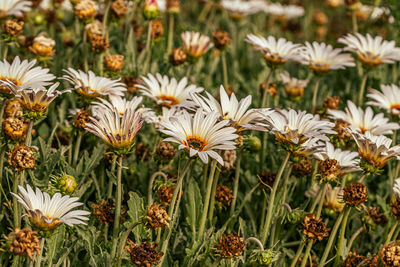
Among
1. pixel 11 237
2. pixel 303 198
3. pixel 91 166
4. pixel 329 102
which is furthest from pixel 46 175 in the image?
pixel 329 102

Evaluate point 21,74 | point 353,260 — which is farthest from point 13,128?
point 353,260

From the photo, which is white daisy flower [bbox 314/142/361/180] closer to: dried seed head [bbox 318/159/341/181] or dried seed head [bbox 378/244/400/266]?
dried seed head [bbox 318/159/341/181]

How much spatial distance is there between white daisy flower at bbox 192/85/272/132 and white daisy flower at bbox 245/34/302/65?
858 mm

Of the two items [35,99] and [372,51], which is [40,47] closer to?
[35,99]

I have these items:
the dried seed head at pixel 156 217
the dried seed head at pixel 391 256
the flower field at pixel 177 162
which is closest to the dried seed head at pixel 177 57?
the flower field at pixel 177 162

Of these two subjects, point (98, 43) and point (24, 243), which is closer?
point (24, 243)

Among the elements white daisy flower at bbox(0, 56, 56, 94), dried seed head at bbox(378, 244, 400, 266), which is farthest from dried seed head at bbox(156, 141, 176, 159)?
dried seed head at bbox(378, 244, 400, 266)

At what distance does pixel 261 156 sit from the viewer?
334 cm

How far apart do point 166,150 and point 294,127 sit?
2.16ft

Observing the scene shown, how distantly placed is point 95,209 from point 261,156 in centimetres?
130

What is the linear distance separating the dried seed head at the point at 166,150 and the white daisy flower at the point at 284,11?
4173 mm

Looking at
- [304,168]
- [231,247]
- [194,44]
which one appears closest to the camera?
[231,247]

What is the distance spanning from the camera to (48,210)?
2.05m

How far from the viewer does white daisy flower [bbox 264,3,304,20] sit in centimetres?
663
